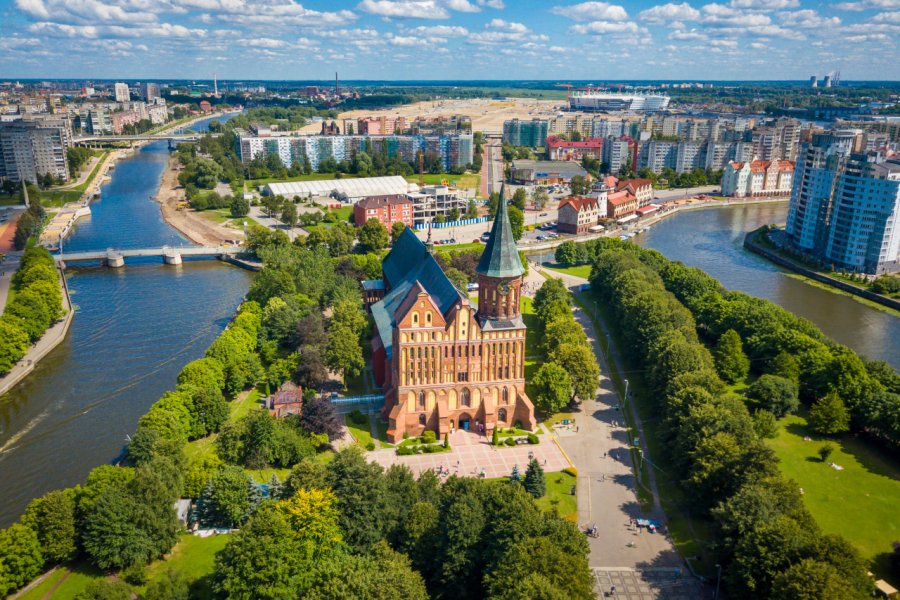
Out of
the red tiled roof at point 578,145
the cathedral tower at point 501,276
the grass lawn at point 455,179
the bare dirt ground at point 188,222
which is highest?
the cathedral tower at point 501,276

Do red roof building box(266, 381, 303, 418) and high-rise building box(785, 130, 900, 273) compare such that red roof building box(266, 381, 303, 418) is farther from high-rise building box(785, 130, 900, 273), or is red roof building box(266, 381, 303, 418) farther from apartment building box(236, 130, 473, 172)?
apartment building box(236, 130, 473, 172)

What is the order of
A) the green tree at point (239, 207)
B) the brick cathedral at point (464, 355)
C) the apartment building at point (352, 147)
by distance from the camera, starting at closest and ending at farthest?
the brick cathedral at point (464, 355), the green tree at point (239, 207), the apartment building at point (352, 147)

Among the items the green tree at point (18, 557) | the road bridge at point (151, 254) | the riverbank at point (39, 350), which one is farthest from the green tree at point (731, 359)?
the road bridge at point (151, 254)

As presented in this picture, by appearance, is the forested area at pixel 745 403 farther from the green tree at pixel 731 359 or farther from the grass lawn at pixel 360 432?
the grass lawn at pixel 360 432

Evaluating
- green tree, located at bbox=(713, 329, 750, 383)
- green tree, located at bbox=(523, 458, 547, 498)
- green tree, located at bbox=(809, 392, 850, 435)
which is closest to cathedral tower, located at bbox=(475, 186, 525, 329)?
green tree, located at bbox=(523, 458, 547, 498)

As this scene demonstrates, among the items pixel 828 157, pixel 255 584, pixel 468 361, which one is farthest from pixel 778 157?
pixel 255 584

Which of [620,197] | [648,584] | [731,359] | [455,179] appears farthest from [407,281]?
[455,179]
